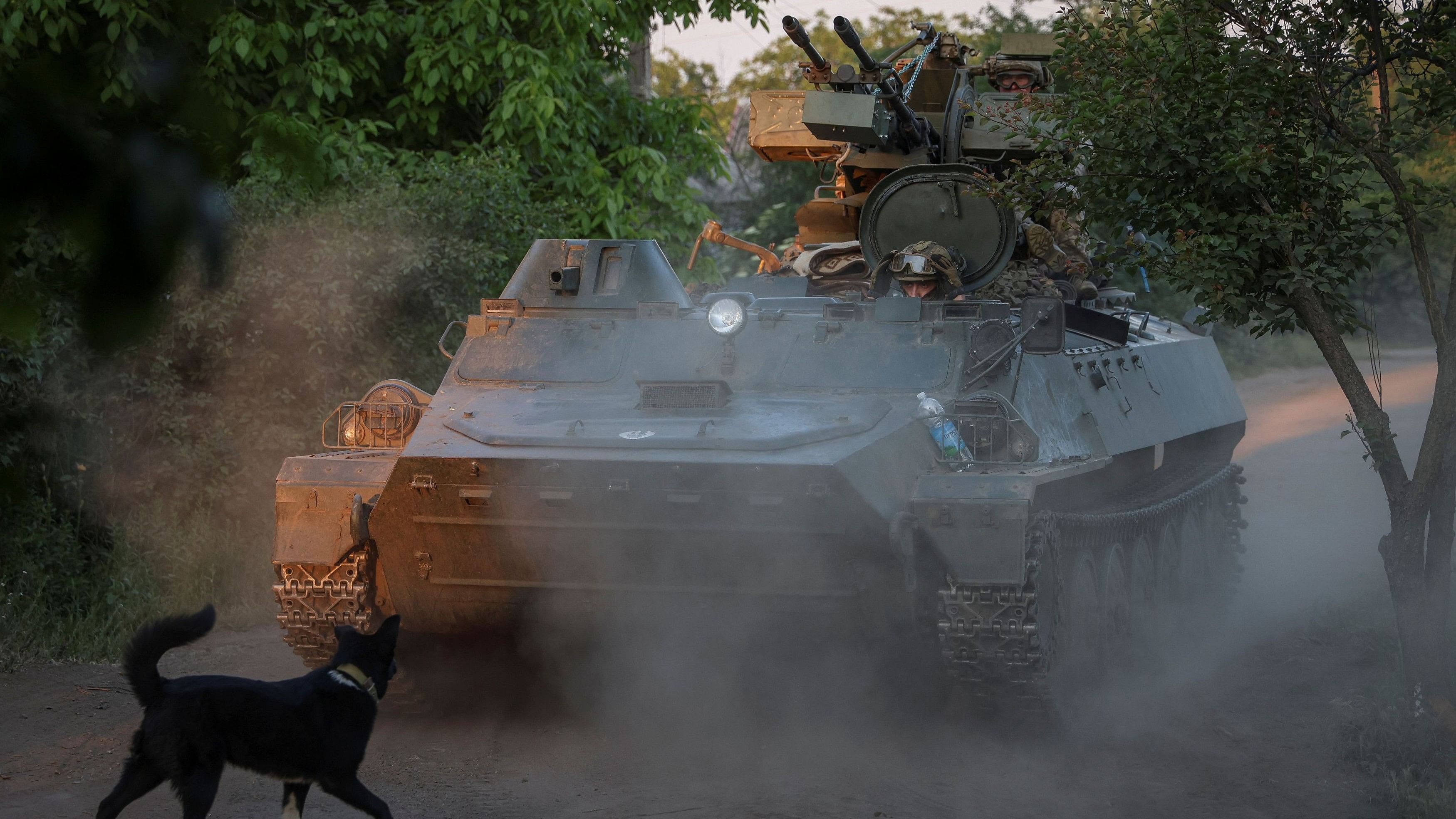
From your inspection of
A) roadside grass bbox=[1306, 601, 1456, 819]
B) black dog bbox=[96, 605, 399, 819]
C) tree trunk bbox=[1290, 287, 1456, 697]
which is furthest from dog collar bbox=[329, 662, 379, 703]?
tree trunk bbox=[1290, 287, 1456, 697]

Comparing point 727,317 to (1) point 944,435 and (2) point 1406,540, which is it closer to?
(1) point 944,435

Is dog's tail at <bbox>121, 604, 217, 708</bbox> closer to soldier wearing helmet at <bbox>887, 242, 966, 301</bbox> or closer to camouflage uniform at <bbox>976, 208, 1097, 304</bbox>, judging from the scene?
soldier wearing helmet at <bbox>887, 242, 966, 301</bbox>

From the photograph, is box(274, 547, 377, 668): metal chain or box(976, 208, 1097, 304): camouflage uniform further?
box(976, 208, 1097, 304): camouflage uniform

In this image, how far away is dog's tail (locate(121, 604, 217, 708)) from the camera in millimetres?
4121

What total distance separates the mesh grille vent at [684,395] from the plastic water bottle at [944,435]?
2.83 ft

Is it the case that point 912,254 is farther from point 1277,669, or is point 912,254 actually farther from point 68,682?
point 68,682

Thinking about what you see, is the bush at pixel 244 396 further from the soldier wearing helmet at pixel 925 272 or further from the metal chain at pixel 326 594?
the soldier wearing helmet at pixel 925 272

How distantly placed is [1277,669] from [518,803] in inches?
178

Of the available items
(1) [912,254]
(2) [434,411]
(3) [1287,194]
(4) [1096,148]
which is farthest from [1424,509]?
(2) [434,411]

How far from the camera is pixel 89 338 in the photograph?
161 cm

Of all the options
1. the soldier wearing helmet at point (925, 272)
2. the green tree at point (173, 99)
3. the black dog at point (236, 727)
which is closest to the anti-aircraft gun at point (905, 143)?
the soldier wearing helmet at point (925, 272)

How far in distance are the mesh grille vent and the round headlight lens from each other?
0.56 m

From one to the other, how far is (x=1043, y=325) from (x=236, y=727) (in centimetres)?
394

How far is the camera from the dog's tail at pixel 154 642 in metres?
4.12
